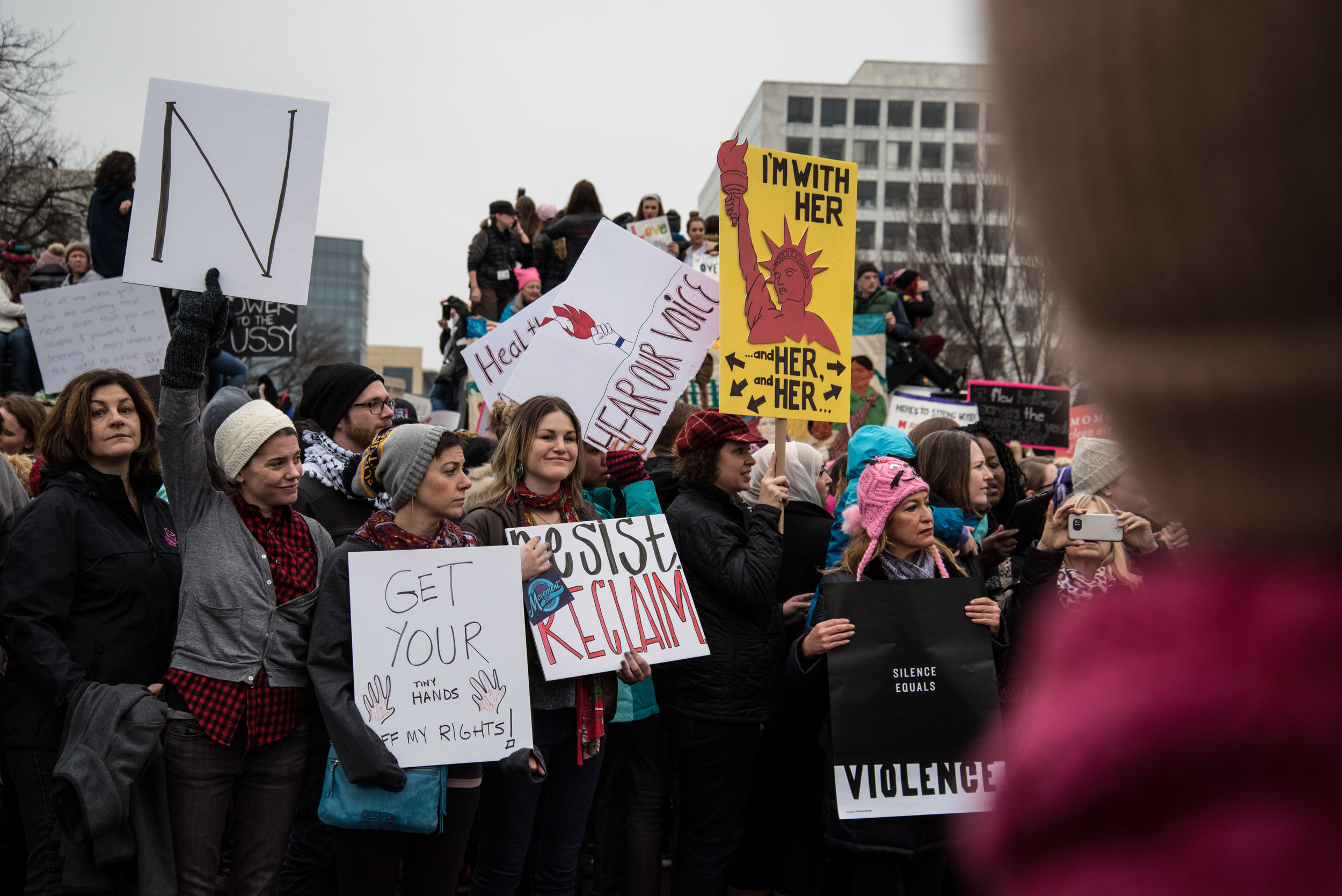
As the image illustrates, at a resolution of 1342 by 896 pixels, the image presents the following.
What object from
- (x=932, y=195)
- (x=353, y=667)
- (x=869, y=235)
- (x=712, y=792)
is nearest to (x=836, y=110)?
(x=869, y=235)

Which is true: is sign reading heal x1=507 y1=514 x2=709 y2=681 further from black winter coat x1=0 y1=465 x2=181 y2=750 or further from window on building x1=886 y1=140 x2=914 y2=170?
window on building x1=886 y1=140 x2=914 y2=170

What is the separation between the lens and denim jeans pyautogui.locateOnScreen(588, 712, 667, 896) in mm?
5027

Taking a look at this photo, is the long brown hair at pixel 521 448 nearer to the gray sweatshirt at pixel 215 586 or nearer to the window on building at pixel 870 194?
the gray sweatshirt at pixel 215 586

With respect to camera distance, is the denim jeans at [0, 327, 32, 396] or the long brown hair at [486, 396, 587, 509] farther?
the denim jeans at [0, 327, 32, 396]

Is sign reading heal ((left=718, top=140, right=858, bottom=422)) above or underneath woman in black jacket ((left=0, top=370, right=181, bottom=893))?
above

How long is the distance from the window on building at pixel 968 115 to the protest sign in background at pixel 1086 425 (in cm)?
16

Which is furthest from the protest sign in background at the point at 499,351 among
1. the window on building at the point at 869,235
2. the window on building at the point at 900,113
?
the window on building at the point at 900,113

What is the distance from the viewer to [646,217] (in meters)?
13.2

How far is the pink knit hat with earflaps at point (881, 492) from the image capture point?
15.4ft

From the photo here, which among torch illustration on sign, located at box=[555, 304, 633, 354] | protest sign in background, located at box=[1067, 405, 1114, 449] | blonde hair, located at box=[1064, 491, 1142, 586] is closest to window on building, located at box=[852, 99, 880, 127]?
protest sign in background, located at box=[1067, 405, 1114, 449]

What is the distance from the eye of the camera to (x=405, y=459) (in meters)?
4.16

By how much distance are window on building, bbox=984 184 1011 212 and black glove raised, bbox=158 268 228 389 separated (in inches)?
148

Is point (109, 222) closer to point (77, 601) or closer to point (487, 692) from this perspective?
point (77, 601)

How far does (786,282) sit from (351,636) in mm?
2940
